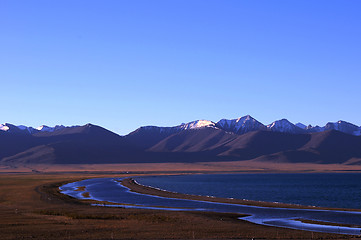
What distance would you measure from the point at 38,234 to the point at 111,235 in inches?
260

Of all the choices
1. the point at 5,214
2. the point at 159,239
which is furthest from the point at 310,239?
the point at 5,214

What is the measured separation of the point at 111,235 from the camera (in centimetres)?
4606

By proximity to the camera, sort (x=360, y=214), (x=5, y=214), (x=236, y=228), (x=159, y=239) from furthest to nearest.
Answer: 1. (x=360, y=214)
2. (x=5, y=214)
3. (x=236, y=228)
4. (x=159, y=239)

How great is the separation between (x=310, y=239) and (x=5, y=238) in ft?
84.7

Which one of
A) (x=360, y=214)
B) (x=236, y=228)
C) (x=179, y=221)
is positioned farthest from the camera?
(x=360, y=214)

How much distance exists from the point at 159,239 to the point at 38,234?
11307 mm

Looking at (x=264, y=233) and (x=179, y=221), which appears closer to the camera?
(x=264, y=233)

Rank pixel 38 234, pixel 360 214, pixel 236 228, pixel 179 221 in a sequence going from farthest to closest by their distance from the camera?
pixel 360 214 → pixel 179 221 → pixel 236 228 → pixel 38 234

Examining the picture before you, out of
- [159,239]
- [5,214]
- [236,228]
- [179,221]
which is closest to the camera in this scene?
[159,239]

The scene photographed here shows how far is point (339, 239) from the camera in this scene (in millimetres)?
44344

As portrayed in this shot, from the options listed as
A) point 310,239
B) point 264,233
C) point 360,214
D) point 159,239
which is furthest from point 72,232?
point 360,214

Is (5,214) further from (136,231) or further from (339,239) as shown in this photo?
(339,239)

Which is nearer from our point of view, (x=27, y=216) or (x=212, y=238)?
(x=212, y=238)

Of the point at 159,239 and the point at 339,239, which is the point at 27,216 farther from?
the point at 339,239
